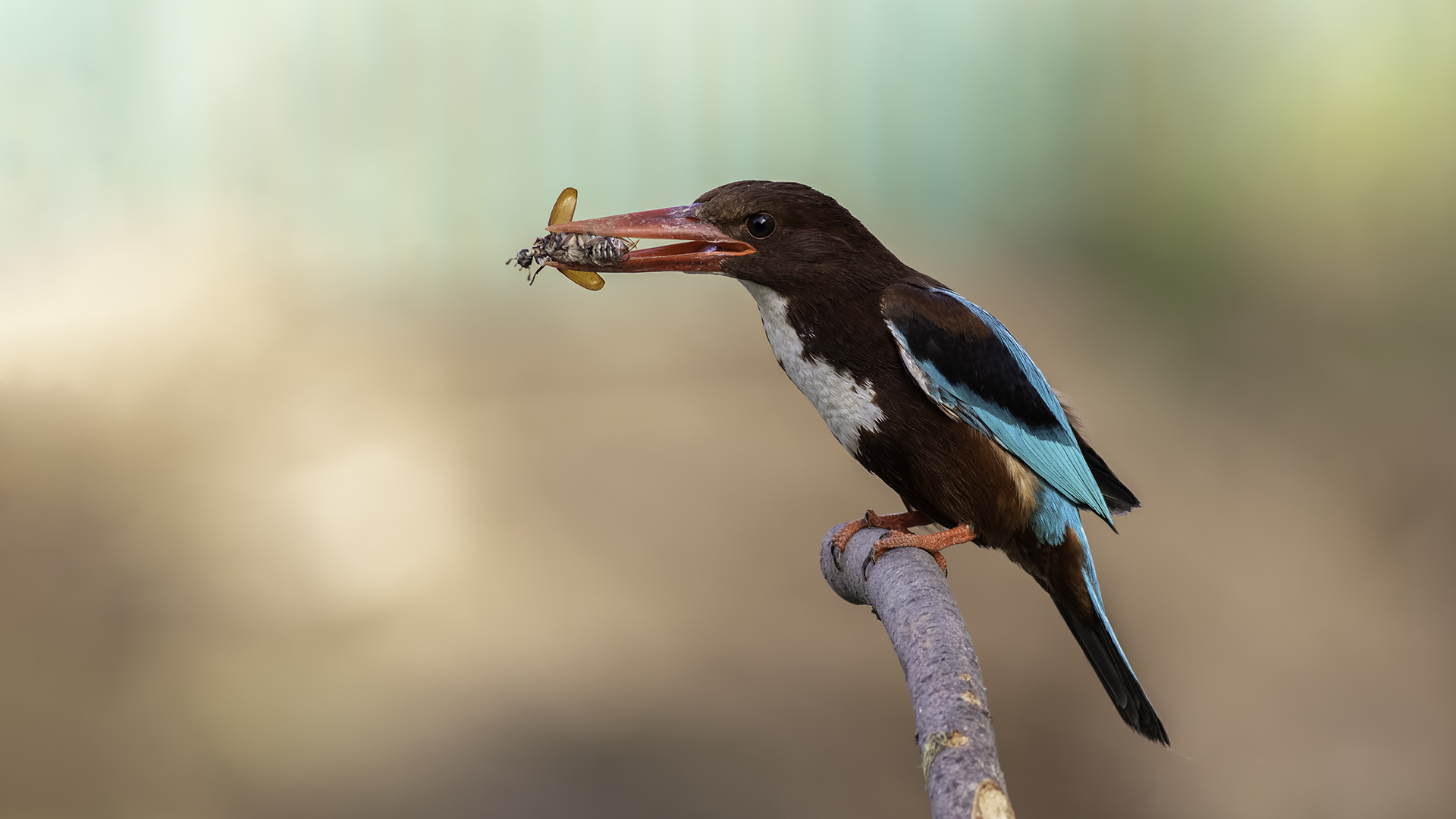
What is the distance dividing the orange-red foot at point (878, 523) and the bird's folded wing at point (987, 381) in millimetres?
288

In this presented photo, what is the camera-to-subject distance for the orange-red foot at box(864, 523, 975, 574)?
6.10 ft

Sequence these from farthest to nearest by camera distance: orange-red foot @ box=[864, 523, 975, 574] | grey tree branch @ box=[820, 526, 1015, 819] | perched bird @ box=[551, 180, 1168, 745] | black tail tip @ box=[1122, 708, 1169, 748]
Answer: black tail tip @ box=[1122, 708, 1169, 748], orange-red foot @ box=[864, 523, 975, 574], perched bird @ box=[551, 180, 1168, 745], grey tree branch @ box=[820, 526, 1015, 819]

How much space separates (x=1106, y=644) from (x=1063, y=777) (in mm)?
2558

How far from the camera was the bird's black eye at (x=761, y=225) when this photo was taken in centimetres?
175

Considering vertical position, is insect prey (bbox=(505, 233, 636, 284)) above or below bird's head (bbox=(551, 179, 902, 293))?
below

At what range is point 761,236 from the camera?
1.76 meters

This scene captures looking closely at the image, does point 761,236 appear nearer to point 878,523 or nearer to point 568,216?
point 568,216

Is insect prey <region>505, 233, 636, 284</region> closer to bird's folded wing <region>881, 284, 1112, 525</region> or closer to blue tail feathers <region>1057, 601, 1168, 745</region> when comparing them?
bird's folded wing <region>881, 284, 1112, 525</region>

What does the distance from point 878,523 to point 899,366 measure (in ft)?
1.60

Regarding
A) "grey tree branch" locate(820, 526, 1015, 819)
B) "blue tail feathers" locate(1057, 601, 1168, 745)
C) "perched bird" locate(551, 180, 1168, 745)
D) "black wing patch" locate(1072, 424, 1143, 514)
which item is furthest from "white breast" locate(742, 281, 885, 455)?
"blue tail feathers" locate(1057, 601, 1168, 745)

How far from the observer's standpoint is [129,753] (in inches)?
172

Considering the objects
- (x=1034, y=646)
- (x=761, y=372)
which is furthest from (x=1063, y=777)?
(x=761, y=372)

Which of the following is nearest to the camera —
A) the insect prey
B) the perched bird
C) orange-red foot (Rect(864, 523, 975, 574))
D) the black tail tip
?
the insect prey

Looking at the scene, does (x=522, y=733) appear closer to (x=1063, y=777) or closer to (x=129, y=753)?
(x=129, y=753)
